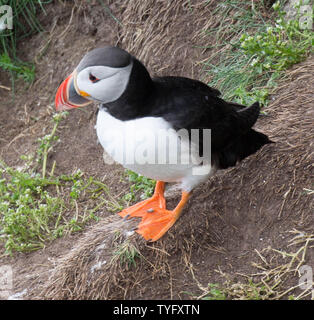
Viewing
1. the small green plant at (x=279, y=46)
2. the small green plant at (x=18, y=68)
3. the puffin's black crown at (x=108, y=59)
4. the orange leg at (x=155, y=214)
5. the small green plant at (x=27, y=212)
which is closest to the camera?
the puffin's black crown at (x=108, y=59)

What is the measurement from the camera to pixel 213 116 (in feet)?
11.0

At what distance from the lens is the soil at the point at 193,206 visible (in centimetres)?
332

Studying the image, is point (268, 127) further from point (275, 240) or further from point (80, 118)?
point (80, 118)

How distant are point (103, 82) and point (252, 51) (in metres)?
1.60

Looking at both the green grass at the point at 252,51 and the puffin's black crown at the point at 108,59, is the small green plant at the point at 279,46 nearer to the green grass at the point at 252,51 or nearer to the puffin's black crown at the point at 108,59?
the green grass at the point at 252,51

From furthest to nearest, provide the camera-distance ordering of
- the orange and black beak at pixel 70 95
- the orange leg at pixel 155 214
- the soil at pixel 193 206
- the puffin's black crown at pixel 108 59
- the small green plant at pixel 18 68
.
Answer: the small green plant at pixel 18 68
the orange leg at pixel 155 214
the soil at pixel 193 206
the orange and black beak at pixel 70 95
the puffin's black crown at pixel 108 59

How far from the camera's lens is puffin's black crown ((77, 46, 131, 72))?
302 cm

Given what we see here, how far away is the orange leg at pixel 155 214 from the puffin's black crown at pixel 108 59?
0.96 meters

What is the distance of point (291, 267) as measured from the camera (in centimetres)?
308

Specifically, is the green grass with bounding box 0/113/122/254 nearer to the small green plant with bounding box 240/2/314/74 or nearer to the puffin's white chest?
the puffin's white chest

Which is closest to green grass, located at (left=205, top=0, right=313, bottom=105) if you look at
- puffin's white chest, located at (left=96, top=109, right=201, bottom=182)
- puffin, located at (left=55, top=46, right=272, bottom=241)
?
puffin, located at (left=55, top=46, right=272, bottom=241)

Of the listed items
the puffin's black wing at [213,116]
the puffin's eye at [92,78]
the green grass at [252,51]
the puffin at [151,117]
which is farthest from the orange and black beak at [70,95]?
the green grass at [252,51]

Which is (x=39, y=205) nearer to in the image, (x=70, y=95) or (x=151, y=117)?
(x=70, y=95)

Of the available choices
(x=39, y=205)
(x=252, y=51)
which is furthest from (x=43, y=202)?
(x=252, y=51)
